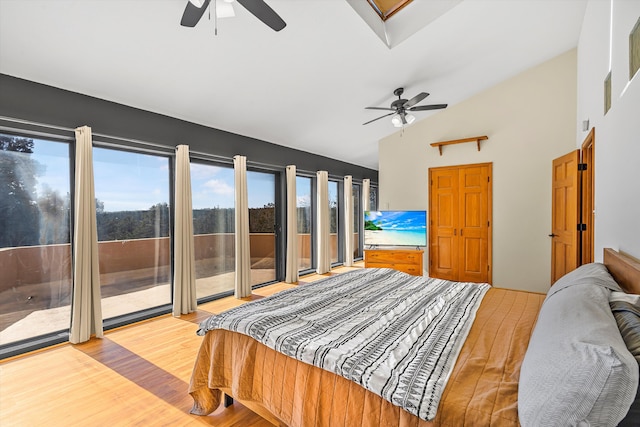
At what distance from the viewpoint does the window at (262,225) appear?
4.99 meters

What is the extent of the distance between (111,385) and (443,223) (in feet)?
15.8

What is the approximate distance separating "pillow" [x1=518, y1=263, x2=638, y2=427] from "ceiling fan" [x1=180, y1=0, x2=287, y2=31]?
216cm

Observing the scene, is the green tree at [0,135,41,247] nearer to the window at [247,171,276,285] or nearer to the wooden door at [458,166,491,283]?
the window at [247,171,276,285]

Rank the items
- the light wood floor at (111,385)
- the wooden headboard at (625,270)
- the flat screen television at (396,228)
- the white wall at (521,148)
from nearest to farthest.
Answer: the wooden headboard at (625,270)
the light wood floor at (111,385)
the white wall at (521,148)
the flat screen television at (396,228)

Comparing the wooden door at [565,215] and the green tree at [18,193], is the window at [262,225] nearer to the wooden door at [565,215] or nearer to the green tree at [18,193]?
the green tree at [18,193]

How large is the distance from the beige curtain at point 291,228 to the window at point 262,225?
26 centimetres

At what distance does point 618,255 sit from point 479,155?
338 cm

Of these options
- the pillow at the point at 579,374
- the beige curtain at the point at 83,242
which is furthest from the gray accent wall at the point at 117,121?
the pillow at the point at 579,374

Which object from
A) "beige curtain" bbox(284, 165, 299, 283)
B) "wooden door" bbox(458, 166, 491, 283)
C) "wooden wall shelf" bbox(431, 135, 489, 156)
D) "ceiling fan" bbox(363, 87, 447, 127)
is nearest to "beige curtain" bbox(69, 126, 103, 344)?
"beige curtain" bbox(284, 165, 299, 283)

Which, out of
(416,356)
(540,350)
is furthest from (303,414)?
(540,350)

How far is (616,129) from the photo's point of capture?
2.02m

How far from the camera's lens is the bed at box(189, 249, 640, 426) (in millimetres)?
883

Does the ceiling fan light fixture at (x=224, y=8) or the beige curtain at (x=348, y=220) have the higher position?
the ceiling fan light fixture at (x=224, y=8)

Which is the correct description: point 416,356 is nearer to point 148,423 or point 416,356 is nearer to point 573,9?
point 148,423
